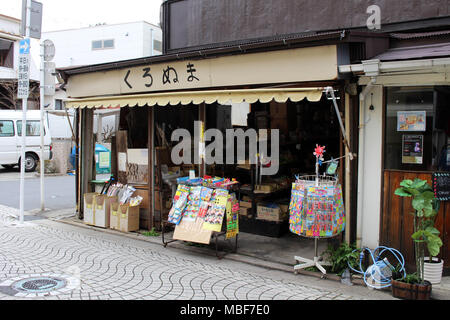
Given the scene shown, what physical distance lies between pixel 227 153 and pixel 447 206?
434 cm

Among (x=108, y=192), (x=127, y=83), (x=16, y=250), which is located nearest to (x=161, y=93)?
(x=127, y=83)

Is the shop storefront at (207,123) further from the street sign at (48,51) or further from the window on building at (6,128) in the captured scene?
the window on building at (6,128)

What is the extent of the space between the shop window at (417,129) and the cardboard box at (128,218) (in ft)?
15.9

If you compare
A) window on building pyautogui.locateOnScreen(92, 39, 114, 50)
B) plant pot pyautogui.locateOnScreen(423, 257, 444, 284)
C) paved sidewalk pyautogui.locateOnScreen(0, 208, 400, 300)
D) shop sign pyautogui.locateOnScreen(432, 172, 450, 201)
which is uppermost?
window on building pyautogui.locateOnScreen(92, 39, 114, 50)

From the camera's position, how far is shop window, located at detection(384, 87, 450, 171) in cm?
533

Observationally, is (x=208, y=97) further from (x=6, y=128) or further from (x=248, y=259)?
(x=6, y=128)

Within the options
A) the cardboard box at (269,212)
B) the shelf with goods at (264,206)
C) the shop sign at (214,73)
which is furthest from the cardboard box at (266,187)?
the shop sign at (214,73)

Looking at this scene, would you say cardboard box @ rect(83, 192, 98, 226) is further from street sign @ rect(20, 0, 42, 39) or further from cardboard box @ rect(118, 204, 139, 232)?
street sign @ rect(20, 0, 42, 39)

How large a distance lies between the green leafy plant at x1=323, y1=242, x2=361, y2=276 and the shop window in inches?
→ 51.6

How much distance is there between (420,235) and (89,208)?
6.47 m

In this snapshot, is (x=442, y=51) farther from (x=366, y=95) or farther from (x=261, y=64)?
(x=261, y=64)

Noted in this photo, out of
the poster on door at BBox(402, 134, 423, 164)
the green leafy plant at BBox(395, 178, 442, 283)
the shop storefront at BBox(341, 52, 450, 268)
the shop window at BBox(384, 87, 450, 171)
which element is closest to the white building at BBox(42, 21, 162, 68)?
the shop storefront at BBox(341, 52, 450, 268)

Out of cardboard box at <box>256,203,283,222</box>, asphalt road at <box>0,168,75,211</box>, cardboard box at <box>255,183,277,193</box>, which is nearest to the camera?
→ cardboard box at <box>256,203,283,222</box>

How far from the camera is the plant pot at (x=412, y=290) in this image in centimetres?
463
